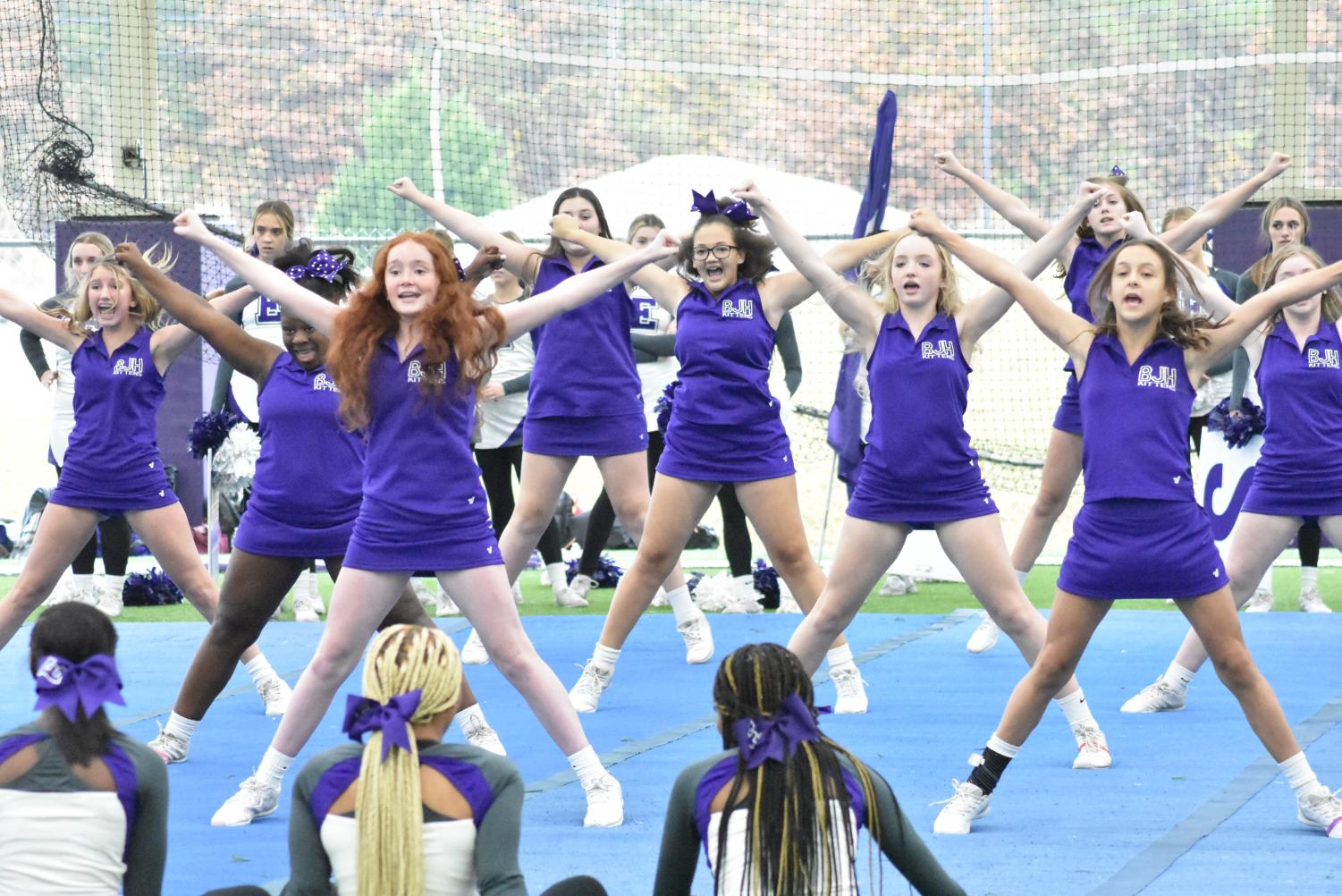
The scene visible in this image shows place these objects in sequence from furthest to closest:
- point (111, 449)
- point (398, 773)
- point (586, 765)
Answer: point (111, 449) → point (586, 765) → point (398, 773)

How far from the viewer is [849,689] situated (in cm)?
707

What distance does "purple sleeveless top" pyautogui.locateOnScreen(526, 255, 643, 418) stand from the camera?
7586mm

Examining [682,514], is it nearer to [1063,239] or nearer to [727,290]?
[727,290]

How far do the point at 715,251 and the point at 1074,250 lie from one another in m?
1.79

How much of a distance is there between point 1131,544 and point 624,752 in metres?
2.08

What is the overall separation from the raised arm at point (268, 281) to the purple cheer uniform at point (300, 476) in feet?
1.42

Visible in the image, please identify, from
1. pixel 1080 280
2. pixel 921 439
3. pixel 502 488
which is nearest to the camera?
pixel 921 439

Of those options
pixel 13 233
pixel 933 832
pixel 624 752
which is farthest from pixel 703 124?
pixel 933 832

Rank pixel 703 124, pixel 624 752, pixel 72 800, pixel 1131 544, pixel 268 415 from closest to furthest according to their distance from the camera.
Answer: pixel 72 800 < pixel 1131 544 < pixel 268 415 < pixel 624 752 < pixel 703 124

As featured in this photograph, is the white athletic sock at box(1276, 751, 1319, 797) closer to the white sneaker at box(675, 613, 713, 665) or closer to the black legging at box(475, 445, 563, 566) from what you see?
the white sneaker at box(675, 613, 713, 665)

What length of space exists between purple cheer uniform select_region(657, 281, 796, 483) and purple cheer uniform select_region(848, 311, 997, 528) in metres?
0.90

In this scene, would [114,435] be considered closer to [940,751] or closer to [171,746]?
[171,746]

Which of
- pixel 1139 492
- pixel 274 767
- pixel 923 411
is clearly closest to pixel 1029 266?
pixel 923 411

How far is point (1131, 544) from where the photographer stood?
16.7ft
